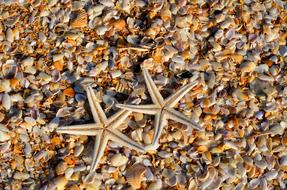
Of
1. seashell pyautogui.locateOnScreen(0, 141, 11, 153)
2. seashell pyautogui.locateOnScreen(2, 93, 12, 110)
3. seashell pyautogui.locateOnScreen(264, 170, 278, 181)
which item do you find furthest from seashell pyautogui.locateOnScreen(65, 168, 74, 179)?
seashell pyautogui.locateOnScreen(264, 170, 278, 181)

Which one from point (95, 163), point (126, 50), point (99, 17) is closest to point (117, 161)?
point (95, 163)

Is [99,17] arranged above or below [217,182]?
above

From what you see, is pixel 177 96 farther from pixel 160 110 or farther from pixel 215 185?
pixel 215 185

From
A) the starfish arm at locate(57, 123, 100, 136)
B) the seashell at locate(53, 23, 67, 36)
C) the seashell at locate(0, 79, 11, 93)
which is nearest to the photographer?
the starfish arm at locate(57, 123, 100, 136)

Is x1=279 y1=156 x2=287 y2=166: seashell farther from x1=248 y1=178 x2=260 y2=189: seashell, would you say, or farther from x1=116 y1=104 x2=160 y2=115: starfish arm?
x1=116 y1=104 x2=160 y2=115: starfish arm

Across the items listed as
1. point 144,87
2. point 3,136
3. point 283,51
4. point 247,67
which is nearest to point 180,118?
point 144,87

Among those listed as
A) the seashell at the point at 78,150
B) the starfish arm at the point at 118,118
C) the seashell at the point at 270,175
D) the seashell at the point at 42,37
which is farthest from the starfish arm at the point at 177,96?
the seashell at the point at 42,37

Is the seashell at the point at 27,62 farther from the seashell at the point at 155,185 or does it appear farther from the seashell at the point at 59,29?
the seashell at the point at 155,185

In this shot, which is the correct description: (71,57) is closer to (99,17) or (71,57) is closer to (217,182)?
(99,17)
